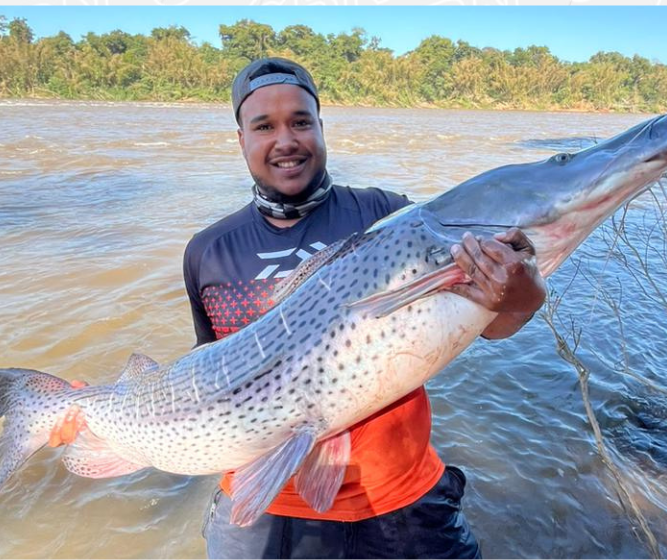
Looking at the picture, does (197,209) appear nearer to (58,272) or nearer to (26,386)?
(58,272)

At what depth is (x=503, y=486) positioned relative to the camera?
335 cm

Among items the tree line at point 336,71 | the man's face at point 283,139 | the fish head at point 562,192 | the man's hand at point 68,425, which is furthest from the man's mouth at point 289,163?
the tree line at point 336,71

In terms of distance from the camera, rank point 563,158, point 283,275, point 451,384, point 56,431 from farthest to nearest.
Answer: point 451,384 < point 56,431 < point 283,275 < point 563,158

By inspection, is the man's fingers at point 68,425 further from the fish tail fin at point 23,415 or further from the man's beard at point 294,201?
the man's beard at point 294,201

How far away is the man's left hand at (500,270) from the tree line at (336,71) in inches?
2250

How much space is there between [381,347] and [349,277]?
0.28 meters

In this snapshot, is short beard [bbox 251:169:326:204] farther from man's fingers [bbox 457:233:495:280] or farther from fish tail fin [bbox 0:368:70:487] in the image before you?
A: fish tail fin [bbox 0:368:70:487]

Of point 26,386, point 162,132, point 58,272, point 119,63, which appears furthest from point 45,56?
point 26,386

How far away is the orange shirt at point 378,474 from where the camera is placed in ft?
6.55

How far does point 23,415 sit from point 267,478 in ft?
4.24

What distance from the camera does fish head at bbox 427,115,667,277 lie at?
158 centimetres

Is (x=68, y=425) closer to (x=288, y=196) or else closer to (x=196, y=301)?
(x=196, y=301)

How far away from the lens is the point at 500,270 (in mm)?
1594

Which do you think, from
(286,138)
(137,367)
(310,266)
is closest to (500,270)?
(310,266)
